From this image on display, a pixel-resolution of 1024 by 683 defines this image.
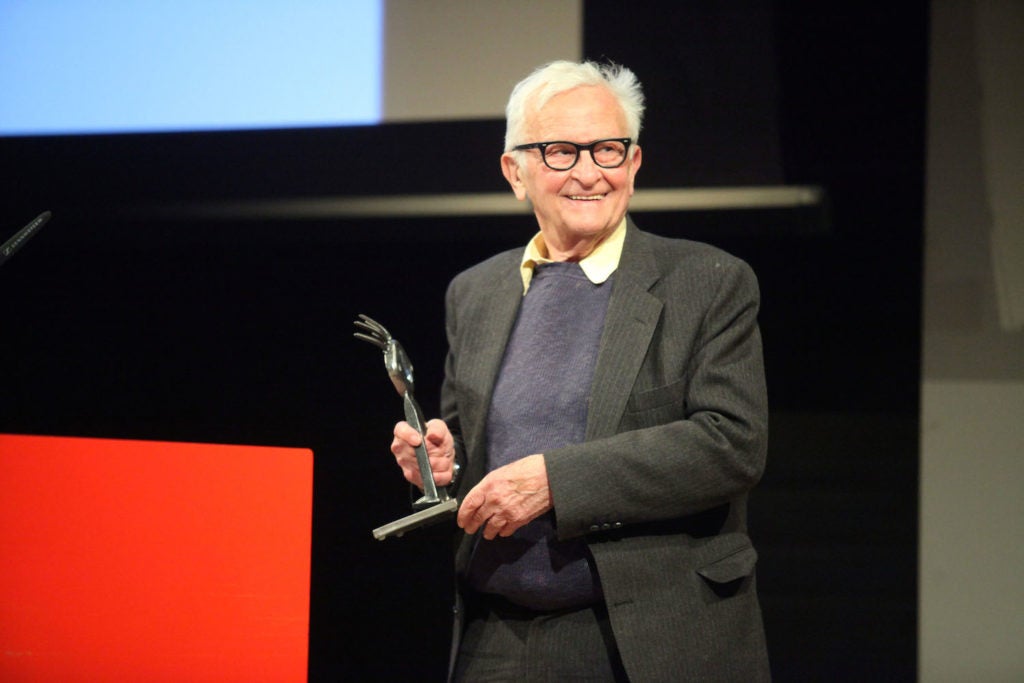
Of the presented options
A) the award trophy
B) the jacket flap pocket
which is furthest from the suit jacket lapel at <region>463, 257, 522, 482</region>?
the jacket flap pocket

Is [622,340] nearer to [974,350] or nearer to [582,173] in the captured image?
[582,173]

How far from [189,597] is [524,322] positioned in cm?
75

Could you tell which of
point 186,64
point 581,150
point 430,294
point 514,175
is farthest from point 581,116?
point 186,64

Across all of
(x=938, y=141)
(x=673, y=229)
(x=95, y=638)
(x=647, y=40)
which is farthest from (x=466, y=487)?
(x=938, y=141)

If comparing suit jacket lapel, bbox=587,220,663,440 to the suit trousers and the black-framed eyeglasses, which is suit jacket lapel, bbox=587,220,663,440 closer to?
the black-framed eyeglasses

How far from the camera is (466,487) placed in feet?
6.15

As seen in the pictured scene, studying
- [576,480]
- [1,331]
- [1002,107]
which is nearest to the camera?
[576,480]

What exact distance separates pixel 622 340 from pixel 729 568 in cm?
40

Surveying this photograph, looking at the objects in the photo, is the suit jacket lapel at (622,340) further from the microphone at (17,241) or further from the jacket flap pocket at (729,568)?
the microphone at (17,241)

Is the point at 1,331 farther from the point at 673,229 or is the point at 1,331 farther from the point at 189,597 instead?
the point at 673,229

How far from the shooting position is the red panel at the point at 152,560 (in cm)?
182

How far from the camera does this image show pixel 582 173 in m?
1.82

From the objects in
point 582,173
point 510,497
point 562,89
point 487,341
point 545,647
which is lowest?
point 545,647

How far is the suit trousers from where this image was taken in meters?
1.72
